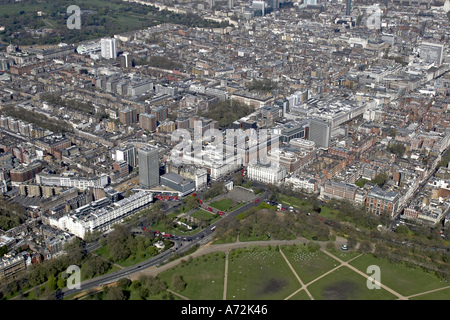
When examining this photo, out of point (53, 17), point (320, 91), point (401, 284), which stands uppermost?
point (53, 17)

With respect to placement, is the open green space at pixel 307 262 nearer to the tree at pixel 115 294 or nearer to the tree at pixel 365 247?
the tree at pixel 365 247

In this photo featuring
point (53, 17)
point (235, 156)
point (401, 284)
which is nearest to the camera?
point (401, 284)

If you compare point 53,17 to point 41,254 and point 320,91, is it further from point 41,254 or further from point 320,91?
point 41,254

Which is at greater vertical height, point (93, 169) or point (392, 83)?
point (392, 83)

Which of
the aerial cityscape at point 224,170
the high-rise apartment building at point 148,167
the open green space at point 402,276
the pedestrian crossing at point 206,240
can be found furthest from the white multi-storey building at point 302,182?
the high-rise apartment building at point 148,167

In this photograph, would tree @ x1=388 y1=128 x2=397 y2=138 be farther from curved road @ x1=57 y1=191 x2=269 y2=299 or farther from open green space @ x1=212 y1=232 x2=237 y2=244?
open green space @ x1=212 y1=232 x2=237 y2=244

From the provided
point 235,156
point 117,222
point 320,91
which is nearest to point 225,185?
point 235,156

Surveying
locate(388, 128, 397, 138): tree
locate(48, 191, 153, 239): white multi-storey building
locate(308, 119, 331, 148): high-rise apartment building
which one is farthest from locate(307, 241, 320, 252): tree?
locate(388, 128, 397, 138): tree
